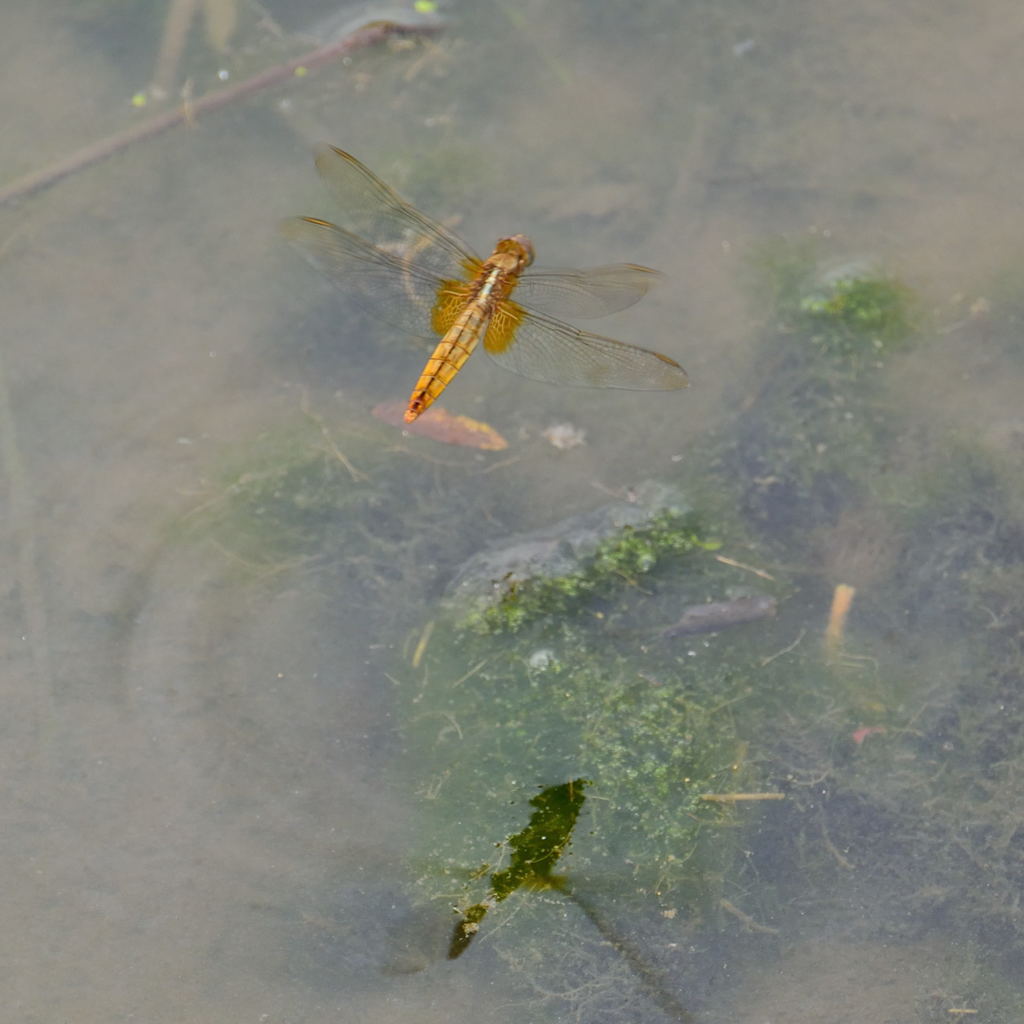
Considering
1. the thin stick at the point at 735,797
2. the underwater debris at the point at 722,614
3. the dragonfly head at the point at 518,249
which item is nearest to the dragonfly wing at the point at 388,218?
the dragonfly head at the point at 518,249

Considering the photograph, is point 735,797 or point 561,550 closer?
point 735,797

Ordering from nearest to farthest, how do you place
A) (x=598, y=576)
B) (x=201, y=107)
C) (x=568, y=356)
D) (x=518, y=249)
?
(x=568, y=356), (x=598, y=576), (x=518, y=249), (x=201, y=107)

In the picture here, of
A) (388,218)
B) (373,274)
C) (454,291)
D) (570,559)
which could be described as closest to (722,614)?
(570,559)

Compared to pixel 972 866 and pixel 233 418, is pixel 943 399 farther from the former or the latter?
pixel 233 418

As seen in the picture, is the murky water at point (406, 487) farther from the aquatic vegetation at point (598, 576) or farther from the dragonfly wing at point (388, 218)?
the dragonfly wing at point (388, 218)

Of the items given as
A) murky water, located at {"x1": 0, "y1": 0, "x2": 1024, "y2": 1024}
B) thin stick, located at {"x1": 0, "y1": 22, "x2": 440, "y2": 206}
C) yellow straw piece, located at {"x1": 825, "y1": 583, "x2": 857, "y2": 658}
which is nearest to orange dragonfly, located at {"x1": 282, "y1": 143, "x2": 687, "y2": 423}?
murky water, located at {"x1": 0, "y1": 0, "x2": 1024, "y2": 1024}

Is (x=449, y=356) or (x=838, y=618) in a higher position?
(x=449, y=356)

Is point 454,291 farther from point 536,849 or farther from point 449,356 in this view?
point 536,849

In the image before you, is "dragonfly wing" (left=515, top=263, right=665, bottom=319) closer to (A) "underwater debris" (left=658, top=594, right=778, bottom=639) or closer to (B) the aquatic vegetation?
(B) the aquatic vegetation
